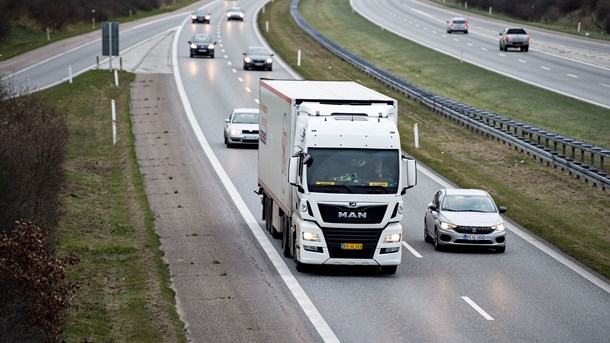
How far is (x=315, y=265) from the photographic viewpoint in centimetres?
2336

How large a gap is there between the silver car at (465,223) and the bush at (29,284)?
11440 mm

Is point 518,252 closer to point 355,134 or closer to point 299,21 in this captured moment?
point 355,134

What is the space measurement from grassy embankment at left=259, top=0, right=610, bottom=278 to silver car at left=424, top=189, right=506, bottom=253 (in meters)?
1.87

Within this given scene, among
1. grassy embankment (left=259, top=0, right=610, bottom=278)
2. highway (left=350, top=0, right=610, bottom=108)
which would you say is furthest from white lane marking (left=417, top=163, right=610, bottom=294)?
highway (left=350, top=0, right=610, bottom=108)

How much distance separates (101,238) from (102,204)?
469cm

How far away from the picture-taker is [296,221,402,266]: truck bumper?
22.3 meters

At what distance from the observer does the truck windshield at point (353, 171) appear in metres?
22.2

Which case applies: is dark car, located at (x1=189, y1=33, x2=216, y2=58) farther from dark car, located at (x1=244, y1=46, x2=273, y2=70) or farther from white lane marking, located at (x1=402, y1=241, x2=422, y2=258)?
white lane marking, located at (x1=402, y1=241, x2=422, y2=258)

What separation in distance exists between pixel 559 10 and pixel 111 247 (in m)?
92.0

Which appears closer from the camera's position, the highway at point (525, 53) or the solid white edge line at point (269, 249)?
the solid white edge line at point (269, 249)

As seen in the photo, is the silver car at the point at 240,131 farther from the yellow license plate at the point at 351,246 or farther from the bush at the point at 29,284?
the bush at the point at 29,284

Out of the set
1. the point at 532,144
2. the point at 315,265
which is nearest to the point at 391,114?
the point at 315,265

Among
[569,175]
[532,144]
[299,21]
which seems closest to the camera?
[569,175]

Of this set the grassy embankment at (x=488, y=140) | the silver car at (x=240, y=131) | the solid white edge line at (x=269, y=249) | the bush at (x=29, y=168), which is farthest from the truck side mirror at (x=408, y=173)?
the silver car at (x=240, y=131)
